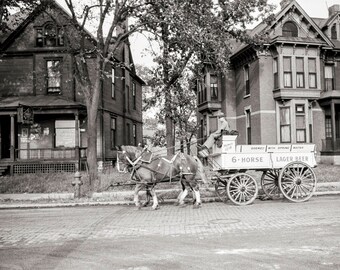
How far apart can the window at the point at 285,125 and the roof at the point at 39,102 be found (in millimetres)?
13390

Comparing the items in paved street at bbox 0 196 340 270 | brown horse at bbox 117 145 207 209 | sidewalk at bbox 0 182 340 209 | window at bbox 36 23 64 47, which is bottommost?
sidewalk at bbox 0 182 340 209

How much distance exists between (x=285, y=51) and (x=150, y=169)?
17.8 metres

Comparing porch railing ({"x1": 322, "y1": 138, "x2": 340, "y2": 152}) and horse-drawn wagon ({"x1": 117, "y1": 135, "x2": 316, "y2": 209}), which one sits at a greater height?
porch railing ({"x1": 322, "y1": 138, "x2": 340, "y2": 152})

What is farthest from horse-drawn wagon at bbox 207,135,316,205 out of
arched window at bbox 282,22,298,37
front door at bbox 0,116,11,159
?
front door at bbox 0,116,11,159

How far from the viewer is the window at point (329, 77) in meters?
27.7

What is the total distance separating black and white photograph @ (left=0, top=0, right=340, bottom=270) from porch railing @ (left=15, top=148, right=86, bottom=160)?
0.13 meters

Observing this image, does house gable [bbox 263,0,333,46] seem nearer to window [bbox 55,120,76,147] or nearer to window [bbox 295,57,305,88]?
window [bbox 295,57,305,88]

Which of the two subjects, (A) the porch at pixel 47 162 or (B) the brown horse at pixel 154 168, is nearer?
(B) the brown horse at pixel 154 168

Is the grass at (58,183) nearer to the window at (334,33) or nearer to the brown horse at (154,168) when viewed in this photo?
the brown horse at (154,168)

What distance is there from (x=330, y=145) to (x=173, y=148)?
13.5 metres

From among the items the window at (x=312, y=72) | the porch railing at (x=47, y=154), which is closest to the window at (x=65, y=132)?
the porch railing at (x=47, y=154)

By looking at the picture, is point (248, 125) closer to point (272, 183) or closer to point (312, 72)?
point (312, 72)

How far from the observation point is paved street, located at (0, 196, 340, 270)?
18.7 feet

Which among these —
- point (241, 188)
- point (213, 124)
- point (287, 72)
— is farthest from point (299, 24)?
point (241, 188)
